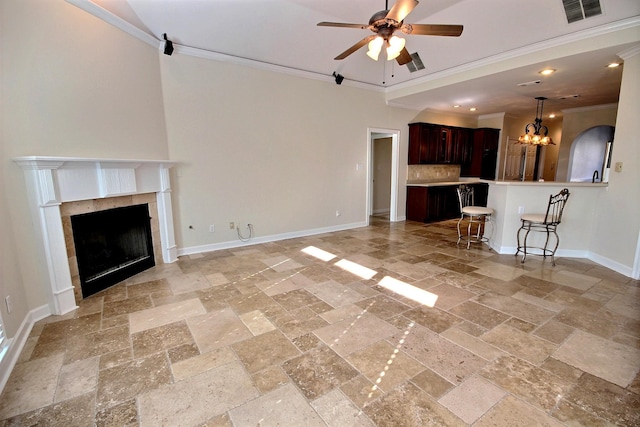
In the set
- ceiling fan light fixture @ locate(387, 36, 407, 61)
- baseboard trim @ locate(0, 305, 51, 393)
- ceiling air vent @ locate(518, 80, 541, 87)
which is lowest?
baseboard trim @ locate(0, 305, 51, 393)

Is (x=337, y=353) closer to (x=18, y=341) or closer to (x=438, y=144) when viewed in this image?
(x=18, y=341)

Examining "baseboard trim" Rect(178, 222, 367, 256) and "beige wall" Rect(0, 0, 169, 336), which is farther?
"baseboard trim" Rect(178, 222, 367, 256)

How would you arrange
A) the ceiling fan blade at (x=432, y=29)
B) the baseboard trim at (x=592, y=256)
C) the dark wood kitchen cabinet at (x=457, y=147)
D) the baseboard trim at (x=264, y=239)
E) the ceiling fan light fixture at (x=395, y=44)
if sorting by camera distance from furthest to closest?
1. the dark wood kitchen cabinet at (x=457, y=147)
2. the baseboard trim at (x=264, y=239)
3. the baseboard trim at (x=592, y=256)
4. the ceiling fan light fixture at (x=395, y=44)
5. the ceiling fan blade at (x=432, y=29)

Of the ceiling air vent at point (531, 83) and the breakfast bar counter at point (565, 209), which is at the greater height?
the ceiling air vent at point (531, 83)

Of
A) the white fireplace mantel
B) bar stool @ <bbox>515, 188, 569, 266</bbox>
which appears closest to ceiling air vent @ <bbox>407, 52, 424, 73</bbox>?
bar stool @ <bbox>515, 188, 569, 266</bbox>

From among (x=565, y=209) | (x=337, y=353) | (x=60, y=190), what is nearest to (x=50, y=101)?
(x=60, y=190)

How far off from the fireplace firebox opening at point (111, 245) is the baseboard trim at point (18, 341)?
390 mm

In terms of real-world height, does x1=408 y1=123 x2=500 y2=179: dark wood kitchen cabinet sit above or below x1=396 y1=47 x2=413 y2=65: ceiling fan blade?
below

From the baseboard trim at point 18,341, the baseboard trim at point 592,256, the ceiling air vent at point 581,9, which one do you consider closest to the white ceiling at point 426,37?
the ceiling air vent at point 581,9

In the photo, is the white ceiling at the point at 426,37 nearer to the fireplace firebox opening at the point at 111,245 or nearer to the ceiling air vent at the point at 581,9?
the ceiling air vent at the point at 581,9

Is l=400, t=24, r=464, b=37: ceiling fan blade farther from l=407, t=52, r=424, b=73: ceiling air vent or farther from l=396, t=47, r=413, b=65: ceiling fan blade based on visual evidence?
l=407, t=52, r=424, b=73: ceiling air vent

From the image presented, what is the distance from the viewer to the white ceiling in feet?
11.3

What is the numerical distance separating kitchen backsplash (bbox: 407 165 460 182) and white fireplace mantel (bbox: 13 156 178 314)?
19.3 ft

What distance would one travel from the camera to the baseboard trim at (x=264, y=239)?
451 cm
